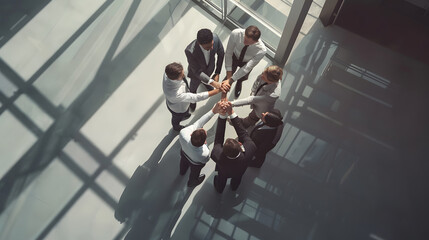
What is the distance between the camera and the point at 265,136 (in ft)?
15.4

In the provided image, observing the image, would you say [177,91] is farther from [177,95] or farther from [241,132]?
[241,132]

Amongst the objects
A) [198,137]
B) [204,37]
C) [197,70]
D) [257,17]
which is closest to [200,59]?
[197,70]

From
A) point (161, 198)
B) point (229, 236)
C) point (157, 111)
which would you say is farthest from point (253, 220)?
point (157, 111)

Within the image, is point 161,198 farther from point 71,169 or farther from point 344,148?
point 344,148

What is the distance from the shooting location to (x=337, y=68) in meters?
6.90

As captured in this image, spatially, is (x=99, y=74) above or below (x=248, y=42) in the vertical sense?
below

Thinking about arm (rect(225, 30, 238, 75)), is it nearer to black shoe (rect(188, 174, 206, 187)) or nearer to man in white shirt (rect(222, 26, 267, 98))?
man in white shirt (rect(222, 26, 267, 98))

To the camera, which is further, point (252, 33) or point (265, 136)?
point (252, 33)

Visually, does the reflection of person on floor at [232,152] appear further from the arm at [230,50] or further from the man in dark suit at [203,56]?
the arm at [230,50]

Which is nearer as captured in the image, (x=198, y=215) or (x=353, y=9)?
(x=198, y=215)

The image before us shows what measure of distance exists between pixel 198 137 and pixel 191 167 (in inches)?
36.7

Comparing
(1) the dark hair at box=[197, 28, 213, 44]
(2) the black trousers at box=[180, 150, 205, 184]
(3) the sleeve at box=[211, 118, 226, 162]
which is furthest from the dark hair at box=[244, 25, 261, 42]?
(2) the black trousers at box=[180, 150, 205, 184]

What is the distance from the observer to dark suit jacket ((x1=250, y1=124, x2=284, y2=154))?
15.2 feet

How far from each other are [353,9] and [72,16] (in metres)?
5.97
